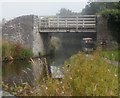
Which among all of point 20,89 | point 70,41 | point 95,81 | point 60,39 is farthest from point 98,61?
point 70,41

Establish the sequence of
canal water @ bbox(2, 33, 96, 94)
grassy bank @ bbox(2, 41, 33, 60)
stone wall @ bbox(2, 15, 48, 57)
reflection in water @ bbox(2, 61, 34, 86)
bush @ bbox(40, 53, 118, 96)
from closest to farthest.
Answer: bush @ bbox(40, 53, 118, 96)
canal water @ bbox(2, 33, 96, 94)
reflection in water @ bbox(2, 61, 34, 86)
grassy bank @ bbox(2, 41, 33, 60)
stone wall @ bbox(2, 15, 48, 57)

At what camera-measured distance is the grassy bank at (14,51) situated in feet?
88.8

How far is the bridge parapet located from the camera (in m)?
31.0

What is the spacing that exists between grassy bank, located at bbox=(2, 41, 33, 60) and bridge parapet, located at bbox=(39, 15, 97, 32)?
9.38 feet

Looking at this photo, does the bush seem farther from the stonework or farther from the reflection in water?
the stonework

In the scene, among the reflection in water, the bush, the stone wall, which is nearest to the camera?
the bush

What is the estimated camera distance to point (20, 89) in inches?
291

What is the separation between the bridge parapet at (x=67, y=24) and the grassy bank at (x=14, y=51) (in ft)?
9.38

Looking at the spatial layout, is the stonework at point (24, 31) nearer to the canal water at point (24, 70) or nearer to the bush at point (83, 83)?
the canal water at point (24, 70)

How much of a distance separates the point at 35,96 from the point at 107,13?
2393 centimetres

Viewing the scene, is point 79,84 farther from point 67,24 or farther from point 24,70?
point 67,24

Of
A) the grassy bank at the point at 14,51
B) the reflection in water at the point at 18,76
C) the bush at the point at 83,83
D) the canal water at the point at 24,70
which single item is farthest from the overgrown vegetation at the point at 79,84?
the grassy bank at the point at 14,51

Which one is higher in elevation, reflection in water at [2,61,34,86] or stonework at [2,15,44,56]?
stonework at [2,15,44,56]

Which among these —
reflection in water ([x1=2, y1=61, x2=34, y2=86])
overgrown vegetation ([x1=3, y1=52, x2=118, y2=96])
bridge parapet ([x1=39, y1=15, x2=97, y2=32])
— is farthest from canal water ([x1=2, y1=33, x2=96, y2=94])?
bridge parapet ([x1=39, y1=15, x2=97, y2=32])
